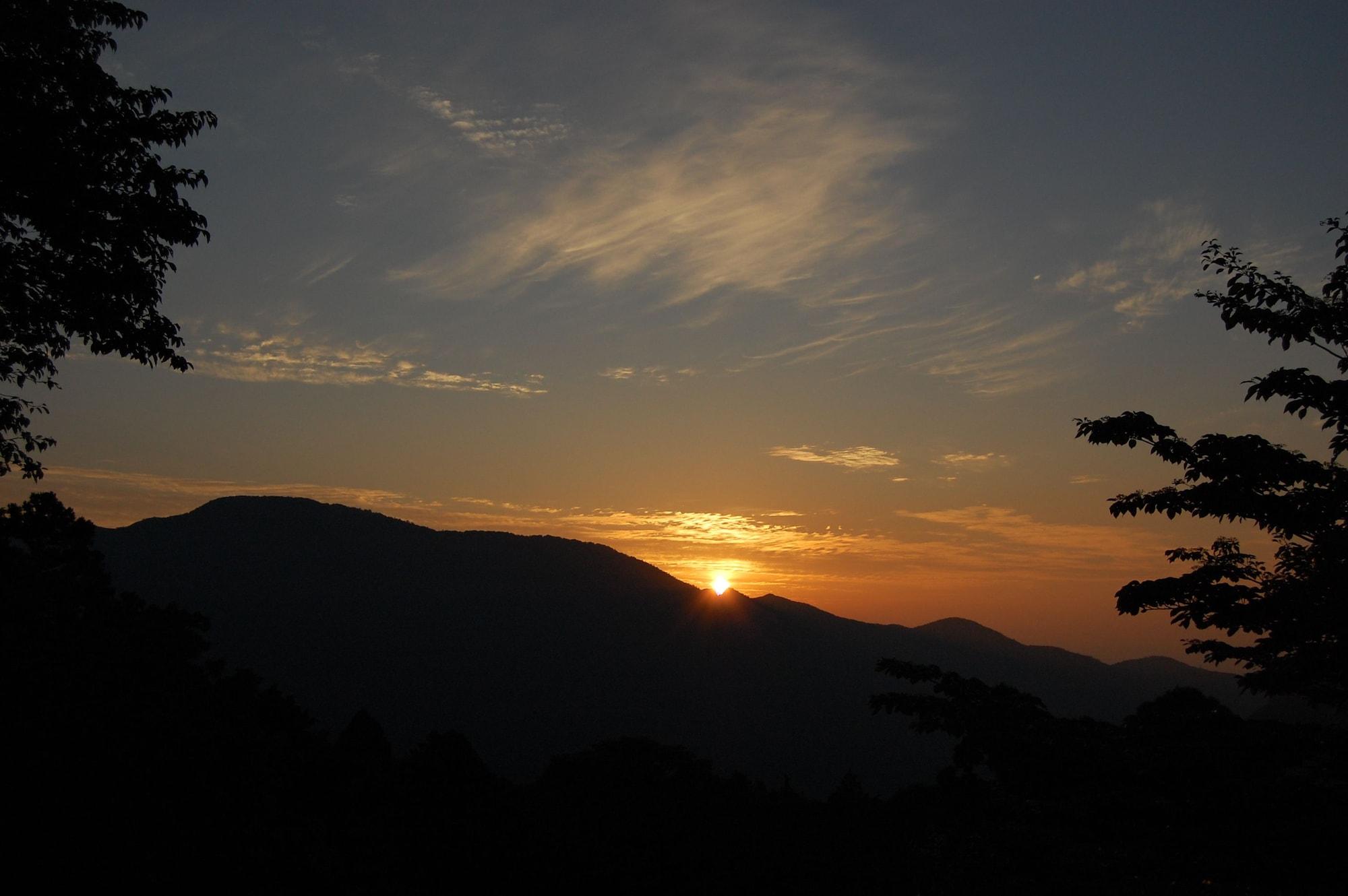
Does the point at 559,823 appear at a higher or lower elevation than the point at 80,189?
lower

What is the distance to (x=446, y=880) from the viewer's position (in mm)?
20891

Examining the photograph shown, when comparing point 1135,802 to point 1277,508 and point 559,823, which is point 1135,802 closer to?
point 1277,508

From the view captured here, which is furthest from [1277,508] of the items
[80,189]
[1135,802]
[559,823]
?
[559,823]

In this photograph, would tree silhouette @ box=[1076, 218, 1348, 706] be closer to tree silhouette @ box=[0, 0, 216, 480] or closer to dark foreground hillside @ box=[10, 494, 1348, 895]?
dark foreground hillside @ box=[10, 494, 1348, 895]

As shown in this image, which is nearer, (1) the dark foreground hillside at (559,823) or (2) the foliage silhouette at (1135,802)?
(2) the foliage silhouette at (1135,802)

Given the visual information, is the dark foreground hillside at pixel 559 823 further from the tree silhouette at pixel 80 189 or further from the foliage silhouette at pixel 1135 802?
the tree silhouette at pixel 80 189

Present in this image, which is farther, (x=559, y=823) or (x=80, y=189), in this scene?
(x=559, y=823)

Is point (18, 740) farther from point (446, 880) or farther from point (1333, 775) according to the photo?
point (1333, 775)

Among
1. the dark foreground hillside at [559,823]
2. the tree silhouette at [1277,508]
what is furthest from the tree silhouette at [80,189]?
the tree silhouette at [1277,508]

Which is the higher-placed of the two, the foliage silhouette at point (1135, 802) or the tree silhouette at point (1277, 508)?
the tree silhouette at point (1277, 508)


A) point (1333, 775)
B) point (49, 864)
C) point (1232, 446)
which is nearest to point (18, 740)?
point (49, 864)

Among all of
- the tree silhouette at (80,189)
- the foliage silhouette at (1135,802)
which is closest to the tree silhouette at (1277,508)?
the foliage silhouette at (1135,802)

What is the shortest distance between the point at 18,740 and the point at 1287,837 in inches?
645

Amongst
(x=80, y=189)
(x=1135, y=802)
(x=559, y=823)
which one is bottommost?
(x=559, y=823)
